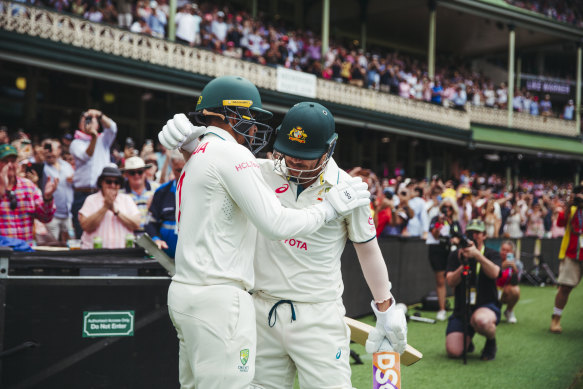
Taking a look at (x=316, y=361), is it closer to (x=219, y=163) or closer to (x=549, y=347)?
(x=219, y=163)

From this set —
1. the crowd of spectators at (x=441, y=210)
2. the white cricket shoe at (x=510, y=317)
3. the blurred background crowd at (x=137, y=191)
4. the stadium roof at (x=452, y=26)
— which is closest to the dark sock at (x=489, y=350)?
the white cricket shoe at (x=510, y=317)

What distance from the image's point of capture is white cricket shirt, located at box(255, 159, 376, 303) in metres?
3.16

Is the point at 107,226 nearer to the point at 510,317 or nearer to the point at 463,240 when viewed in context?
the point at 463,240

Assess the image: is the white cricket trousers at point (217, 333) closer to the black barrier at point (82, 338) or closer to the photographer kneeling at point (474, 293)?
the black barrier at point (82, 338)

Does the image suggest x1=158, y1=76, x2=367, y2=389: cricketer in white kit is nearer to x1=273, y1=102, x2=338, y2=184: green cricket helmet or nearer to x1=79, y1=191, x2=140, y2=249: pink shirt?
x1=273, y1=102, x2=338, y2=184: green cricket helmet

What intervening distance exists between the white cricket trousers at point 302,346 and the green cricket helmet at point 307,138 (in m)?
0.70

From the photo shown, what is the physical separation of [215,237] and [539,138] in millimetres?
30645

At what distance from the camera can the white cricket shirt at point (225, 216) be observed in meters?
2.79

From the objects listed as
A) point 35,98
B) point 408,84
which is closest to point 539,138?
point 408,84

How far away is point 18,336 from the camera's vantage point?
3.97 metres

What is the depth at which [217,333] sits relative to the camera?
2.75 meters

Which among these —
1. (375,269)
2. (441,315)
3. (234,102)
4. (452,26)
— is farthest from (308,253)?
(452,26)

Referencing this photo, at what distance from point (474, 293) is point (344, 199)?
16.4 feet

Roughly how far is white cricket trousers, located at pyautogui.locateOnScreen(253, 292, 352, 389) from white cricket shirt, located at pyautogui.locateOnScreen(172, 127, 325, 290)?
32 centimetres
